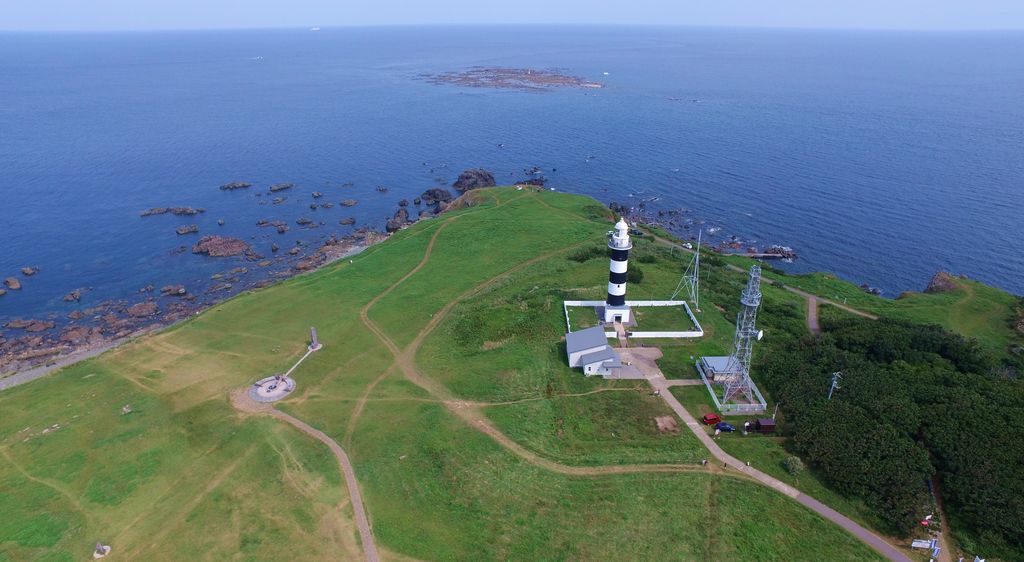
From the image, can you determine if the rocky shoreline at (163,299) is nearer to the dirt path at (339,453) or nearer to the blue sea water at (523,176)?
A: the blue sea water at (523,176)

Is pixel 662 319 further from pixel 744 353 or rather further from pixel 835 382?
pixel 835 382

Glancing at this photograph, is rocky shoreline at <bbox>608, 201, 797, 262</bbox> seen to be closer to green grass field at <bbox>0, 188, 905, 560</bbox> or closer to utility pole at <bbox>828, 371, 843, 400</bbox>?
green grass field at <bbox>0, 188, 905, 560</bbox>

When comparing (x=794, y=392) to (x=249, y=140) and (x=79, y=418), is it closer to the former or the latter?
(x=79, y=418)

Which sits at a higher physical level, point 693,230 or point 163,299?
point 693,230

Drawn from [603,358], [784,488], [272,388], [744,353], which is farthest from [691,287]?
[272,388]

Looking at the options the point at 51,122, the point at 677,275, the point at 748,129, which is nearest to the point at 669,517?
the point at 677,275

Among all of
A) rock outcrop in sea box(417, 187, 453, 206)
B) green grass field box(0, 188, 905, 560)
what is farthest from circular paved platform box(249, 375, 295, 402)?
rock outcrop in sea box(417, 187, 453, 206)
